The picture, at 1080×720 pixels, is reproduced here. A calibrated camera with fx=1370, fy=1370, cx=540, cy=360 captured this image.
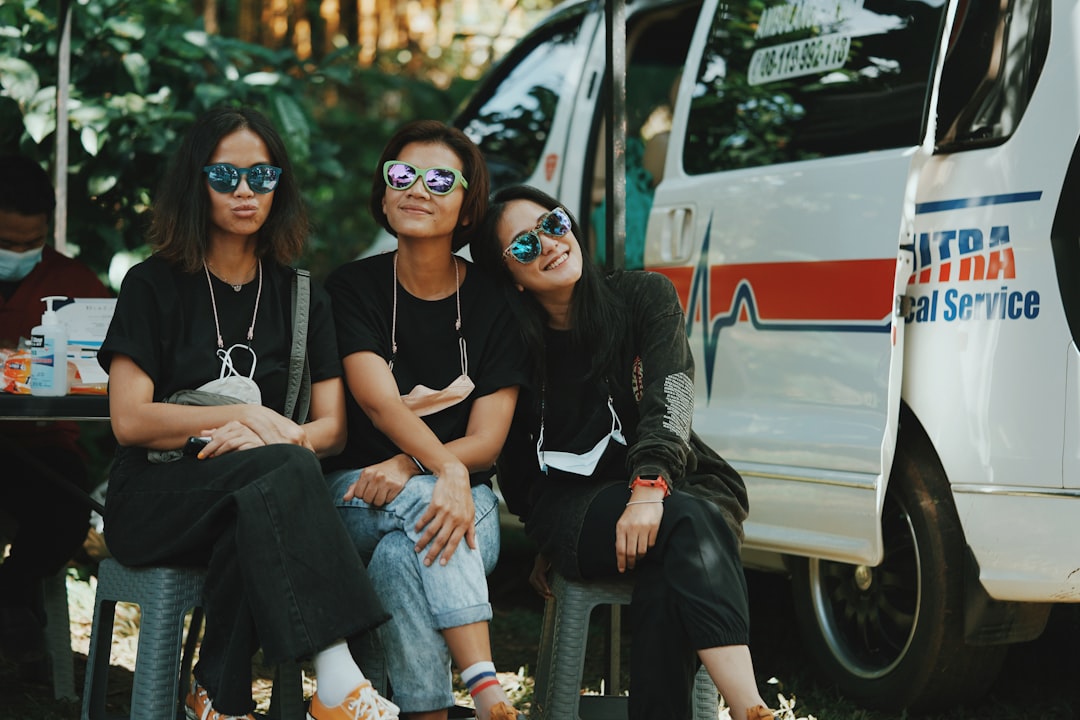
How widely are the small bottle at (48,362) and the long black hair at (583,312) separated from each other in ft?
3.56

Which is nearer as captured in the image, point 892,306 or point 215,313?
point 215,313

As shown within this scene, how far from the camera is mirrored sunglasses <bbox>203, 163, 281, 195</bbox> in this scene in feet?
10.1

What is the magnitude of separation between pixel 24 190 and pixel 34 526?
0.97 metres

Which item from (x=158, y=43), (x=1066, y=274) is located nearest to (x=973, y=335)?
(x=1066, y=274)

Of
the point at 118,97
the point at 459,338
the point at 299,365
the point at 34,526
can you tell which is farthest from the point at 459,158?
the point at 118,97

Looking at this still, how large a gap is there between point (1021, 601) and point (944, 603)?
0.68 ft

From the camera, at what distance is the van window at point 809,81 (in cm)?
367

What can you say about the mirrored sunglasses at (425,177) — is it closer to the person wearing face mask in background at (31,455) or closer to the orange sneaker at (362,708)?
the orange sneaker at (362,708)

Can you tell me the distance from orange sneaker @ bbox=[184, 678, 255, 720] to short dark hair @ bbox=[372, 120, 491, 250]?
115 centimetres

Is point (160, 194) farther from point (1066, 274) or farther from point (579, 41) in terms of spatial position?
point (579, 41)

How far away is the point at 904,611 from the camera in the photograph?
3.79 metres

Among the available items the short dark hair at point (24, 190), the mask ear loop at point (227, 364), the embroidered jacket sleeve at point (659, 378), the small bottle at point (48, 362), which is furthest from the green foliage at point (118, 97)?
the embroidered jacket sleeve at point (659, 378)

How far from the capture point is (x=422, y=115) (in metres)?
11.5

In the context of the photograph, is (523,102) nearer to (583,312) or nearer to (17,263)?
(17,263)
